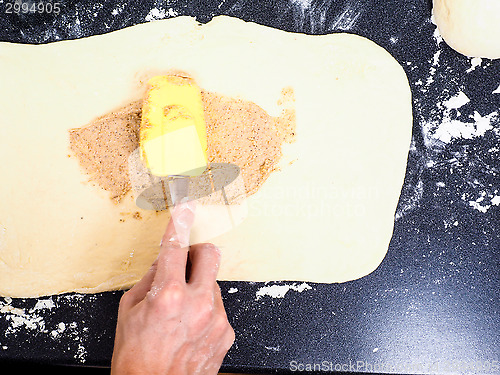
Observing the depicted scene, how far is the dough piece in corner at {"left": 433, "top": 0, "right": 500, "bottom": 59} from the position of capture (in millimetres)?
800

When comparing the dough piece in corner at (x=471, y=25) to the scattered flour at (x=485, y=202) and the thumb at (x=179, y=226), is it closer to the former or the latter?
the scattered flour at (x=485, y=202)

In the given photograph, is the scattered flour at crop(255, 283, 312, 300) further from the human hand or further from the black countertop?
the human hand

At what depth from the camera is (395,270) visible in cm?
90

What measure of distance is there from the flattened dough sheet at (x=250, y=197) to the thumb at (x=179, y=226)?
156 millimetres

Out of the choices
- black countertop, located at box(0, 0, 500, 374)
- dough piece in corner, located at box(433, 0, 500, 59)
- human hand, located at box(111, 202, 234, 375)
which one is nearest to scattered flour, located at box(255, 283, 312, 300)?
black countertop, located at box(0, 0, 500, 374)

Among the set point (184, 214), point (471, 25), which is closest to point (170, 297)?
point (184, 214)

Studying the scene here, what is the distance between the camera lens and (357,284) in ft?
2.96

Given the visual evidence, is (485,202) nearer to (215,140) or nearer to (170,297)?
(215,140)

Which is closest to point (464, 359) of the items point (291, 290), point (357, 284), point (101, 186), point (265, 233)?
point (357, 284)

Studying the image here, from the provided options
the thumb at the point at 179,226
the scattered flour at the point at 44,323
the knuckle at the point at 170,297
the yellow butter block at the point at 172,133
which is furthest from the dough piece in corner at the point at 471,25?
the scattered flour at the point at 44,323

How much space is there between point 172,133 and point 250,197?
0.78ft

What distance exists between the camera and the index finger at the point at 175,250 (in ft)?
2.15

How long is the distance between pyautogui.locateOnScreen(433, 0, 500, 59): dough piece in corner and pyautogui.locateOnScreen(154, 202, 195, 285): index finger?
0.69m

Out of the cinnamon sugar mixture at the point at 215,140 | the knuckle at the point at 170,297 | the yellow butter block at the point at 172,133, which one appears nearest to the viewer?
the knuckle at the point at 170,297
